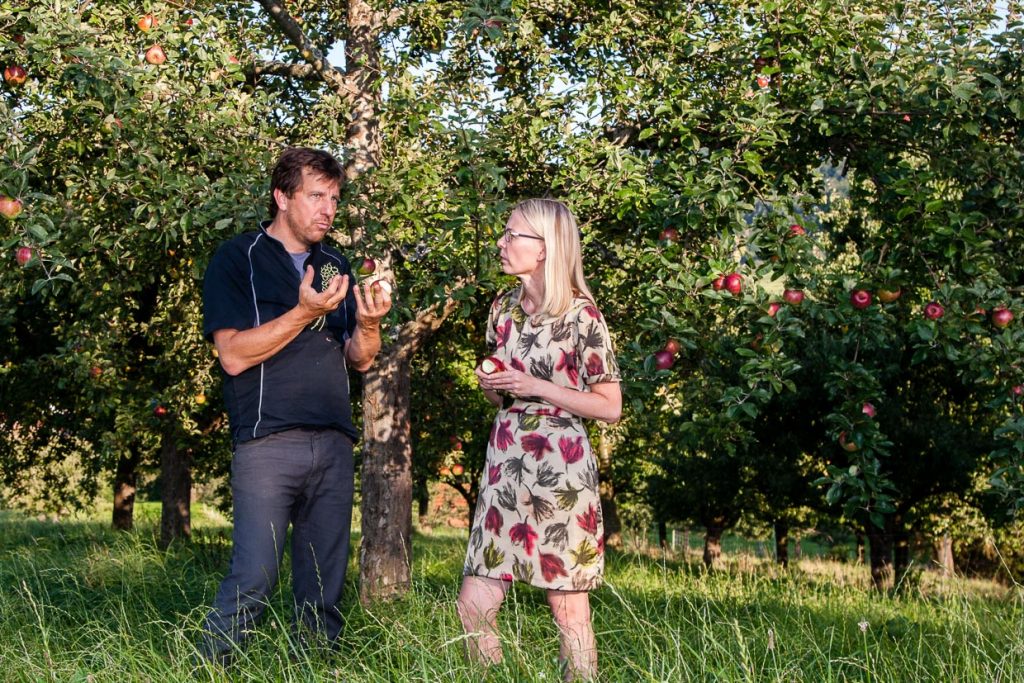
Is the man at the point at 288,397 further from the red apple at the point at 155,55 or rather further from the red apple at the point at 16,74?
the red apple at the point at 16,74

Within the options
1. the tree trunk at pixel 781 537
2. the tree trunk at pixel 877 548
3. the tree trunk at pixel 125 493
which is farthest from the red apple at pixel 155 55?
the tree trunk at pixel 781 537

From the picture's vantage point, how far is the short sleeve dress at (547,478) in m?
3.20

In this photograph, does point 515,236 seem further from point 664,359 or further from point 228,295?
point 664,359

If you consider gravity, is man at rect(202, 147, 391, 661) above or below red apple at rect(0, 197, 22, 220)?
below

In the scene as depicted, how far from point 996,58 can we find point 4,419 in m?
12.6

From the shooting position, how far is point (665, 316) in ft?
15.5

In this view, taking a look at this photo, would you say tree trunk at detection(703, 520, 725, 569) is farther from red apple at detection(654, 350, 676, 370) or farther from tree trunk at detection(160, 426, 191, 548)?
red apple at detection(654, 350, 676, 370)

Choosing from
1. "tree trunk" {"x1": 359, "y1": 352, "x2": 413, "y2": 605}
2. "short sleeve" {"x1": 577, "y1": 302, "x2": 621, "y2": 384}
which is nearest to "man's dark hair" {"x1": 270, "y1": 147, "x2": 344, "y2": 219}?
"short sleeve" {"x1": 577, "y1": 302, "x2": 621, "y2": 384}

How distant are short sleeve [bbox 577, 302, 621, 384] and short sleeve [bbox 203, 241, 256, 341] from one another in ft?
3.68

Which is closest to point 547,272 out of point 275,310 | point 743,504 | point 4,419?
point 275,310

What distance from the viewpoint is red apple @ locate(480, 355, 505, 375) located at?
10.4 ft

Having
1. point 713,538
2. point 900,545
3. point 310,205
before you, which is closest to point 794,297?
point 310,205

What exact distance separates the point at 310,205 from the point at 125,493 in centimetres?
1347

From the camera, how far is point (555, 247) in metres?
3.29
